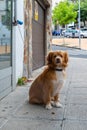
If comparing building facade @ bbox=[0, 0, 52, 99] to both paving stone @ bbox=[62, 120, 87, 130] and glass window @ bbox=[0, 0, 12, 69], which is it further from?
paving stone @ bbox=[62, 120, 87, 130]

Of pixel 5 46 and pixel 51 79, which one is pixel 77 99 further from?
pixel 5 46

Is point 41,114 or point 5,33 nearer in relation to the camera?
point 41,114

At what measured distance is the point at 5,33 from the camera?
8680 mm

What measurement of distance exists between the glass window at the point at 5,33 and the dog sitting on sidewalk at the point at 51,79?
→ 1264 mm

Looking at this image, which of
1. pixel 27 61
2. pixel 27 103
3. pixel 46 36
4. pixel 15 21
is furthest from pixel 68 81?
pixel 46 36

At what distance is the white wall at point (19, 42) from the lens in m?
9.81

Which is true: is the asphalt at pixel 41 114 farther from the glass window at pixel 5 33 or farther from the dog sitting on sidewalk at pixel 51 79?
the glass window at pixel 5 33

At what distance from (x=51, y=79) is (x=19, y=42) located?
3.28m

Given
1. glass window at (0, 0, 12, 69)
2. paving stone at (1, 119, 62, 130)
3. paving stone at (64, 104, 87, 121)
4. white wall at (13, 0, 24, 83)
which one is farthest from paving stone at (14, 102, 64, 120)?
white wall at (13, 0, 24, 83)

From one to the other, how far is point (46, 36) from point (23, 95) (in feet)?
Answer: 30.9

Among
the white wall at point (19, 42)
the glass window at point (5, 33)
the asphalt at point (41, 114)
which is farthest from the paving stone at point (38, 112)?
the white wall at point (19, 42)

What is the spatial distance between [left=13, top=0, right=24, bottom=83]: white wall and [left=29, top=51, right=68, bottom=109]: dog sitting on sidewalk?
7.42 ft

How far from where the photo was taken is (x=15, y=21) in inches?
367

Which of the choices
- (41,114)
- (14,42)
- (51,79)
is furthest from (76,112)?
(14,42)
